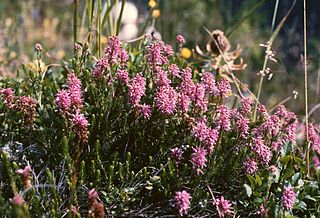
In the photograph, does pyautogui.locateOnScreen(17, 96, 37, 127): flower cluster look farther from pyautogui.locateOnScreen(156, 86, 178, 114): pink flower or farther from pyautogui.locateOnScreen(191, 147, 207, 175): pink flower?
pyautogui.locateOnScreen(191, 147, 207, 175): pink flower

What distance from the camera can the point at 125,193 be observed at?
1.66 meters

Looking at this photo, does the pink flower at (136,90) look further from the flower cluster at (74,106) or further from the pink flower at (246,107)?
the pink flower at (246,107)

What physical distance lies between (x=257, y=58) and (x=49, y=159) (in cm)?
356

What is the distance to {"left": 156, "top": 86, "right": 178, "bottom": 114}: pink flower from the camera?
1.71 m

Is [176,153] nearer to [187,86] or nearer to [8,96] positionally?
[187,86]

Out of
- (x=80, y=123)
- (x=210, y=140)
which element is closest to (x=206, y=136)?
(x=210, y=140)

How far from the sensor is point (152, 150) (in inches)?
73.2

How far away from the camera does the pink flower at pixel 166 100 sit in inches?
67.5

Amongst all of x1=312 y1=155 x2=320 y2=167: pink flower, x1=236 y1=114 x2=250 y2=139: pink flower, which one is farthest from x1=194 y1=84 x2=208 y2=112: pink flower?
x1=312 y1=155 x2=320 y2=167: pink flower

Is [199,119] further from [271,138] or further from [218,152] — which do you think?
[271,138]

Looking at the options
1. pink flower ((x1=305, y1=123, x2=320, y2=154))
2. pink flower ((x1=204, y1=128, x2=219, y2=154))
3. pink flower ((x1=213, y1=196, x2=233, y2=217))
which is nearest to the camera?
pink flower ((x1=213, y1=196, x2=233, y2=217))

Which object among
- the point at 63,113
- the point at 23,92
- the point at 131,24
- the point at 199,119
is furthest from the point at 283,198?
the point at 131,24

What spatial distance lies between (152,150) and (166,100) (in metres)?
0.22

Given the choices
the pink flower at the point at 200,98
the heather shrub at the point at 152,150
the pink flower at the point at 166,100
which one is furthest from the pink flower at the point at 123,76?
the pink flower at the point at 200,98
